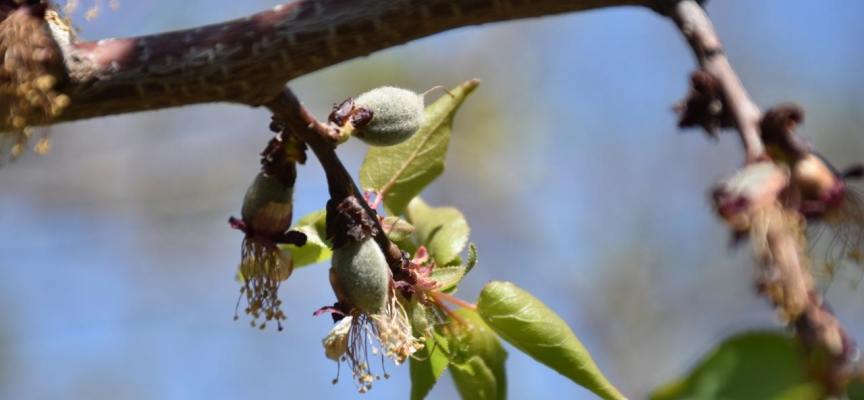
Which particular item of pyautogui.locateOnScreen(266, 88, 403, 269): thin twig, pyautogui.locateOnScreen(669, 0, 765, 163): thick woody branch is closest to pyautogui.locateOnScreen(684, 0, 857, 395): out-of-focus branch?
pyautogui.locateOnScreen(669, 0, 765, 163): thick woody branch

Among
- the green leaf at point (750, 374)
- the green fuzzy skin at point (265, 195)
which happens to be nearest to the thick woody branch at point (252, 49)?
the green fuzzy skin at point (265, 195)

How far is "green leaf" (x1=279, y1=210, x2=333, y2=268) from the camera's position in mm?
1918

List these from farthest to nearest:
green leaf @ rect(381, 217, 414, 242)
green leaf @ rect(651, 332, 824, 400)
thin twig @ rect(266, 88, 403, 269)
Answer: green leaf @ rect(381, 217, 414, 242) < thin twig @ rect(266, 88, 403, 269) < green leaf @ rect(651, 332, 824, 400)

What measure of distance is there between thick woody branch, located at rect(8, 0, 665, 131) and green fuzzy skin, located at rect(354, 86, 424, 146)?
109 millimetres

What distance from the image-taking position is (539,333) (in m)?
1.71

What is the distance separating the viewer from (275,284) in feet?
6.40

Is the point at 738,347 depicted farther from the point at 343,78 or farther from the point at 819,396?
the point at 343,78

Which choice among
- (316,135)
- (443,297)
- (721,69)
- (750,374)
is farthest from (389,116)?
(750,374)

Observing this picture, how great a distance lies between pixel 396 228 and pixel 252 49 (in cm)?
51

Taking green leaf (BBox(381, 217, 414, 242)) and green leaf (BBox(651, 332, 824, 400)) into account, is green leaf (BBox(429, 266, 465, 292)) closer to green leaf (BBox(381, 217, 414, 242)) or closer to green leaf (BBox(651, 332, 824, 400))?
green leaf (BBox(381, 217, 414, 242))

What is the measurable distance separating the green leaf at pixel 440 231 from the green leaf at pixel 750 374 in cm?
109

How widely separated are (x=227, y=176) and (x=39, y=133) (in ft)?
24.8

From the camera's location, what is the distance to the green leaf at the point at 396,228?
190cm

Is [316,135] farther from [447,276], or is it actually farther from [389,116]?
[447,276]
